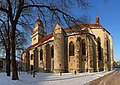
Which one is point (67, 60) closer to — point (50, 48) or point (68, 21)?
point (50, 48)

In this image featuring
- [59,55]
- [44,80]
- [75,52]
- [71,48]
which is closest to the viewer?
[44,80]

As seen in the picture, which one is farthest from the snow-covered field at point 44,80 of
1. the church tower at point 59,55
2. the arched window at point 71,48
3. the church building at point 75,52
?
the arched window at point 71,48

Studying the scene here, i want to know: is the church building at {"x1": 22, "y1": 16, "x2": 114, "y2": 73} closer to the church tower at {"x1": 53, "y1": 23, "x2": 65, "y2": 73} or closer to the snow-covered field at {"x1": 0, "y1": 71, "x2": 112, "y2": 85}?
the church tower at {"x1": 53, "y1": 23, "x2": 65, "y2": 73}

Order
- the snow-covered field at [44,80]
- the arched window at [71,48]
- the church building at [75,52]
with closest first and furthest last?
the snow-covered field at [44,80], the church building at [75,52], the arched window at [71,48]

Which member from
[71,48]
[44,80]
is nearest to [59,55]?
[71,48]

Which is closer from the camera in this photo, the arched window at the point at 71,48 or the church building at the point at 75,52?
the church building at the point at 75,52

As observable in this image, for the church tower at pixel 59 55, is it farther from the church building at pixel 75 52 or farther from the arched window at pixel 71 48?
the arched window at pixel 71 48

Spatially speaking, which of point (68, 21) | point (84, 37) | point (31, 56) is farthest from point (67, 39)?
point (68, 21)

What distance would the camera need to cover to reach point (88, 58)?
5775 cm

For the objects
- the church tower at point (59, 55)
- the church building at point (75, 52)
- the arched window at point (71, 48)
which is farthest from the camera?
the arched window at point (71, 48)

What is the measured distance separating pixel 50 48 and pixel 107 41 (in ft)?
57.6

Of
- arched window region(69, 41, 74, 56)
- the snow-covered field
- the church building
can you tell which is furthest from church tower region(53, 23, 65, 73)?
the snow-covered field

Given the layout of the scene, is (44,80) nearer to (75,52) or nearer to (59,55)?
(75,52)

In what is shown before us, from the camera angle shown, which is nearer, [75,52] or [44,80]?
[44,80]
